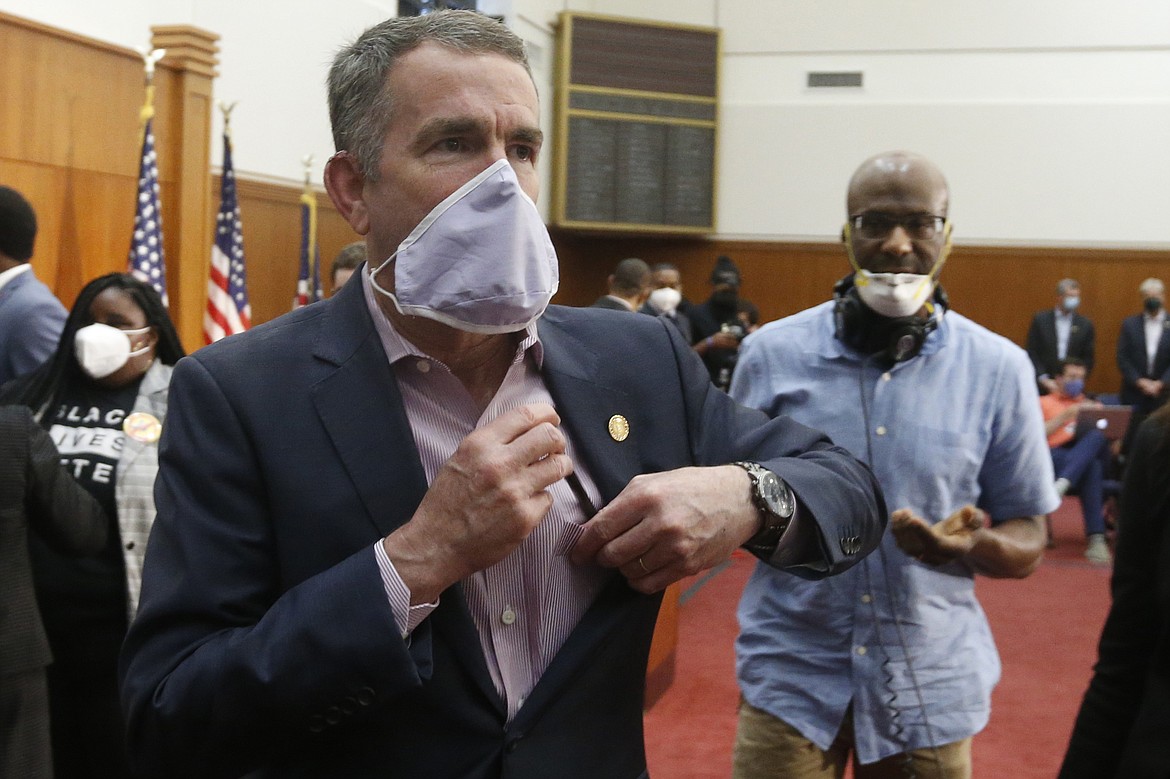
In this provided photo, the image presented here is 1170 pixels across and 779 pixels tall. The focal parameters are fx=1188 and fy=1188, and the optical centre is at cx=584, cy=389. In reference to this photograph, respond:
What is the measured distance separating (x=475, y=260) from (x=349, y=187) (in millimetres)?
232

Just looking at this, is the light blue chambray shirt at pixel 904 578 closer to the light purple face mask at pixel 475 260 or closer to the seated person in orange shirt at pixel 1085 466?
the light purple face mask at pixel 475 260

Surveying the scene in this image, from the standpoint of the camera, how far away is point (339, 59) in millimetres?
1486

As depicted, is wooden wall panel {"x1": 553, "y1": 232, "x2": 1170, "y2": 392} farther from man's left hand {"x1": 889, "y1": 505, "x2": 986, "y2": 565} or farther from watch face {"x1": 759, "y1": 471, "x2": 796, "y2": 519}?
watch face {"x1": 759, "y1": 471, "x2": 796, "y2": 519}

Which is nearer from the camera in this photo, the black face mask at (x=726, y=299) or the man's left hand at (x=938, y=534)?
the man's left hand at (x=938, y=534)

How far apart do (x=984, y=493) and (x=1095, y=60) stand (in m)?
12.2

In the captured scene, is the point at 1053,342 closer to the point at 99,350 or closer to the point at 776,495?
the point at 99,350

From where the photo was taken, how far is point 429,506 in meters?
1.21

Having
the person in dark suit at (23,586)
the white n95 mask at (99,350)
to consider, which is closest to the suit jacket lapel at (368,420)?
the person in dark suit at (23,586)

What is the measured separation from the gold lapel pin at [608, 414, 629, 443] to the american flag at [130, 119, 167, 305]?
17.0 ft

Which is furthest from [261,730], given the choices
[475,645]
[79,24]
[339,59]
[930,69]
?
[930,69]

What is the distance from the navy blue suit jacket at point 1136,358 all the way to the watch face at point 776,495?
10468mm

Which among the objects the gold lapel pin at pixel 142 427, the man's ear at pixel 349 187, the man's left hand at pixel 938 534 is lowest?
the man's left hand at pixel 938 534

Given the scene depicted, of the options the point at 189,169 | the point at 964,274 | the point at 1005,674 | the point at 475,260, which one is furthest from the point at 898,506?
the point at 964,274

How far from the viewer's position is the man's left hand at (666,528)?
1.30 meters
